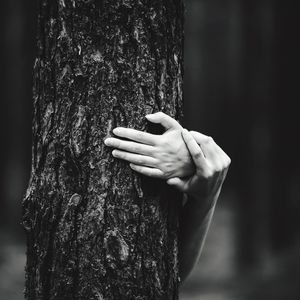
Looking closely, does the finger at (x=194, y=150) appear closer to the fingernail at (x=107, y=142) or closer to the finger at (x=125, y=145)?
the finger at (x=125, y=145)

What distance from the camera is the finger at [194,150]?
208 cm

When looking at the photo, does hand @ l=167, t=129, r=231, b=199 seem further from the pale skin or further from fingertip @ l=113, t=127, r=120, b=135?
fingertip @ l=113, t=127, r=120, b=135

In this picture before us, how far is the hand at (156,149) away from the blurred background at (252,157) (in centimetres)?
562

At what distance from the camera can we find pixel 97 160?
206 centimetres

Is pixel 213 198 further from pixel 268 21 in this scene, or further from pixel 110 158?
pixel 268 21

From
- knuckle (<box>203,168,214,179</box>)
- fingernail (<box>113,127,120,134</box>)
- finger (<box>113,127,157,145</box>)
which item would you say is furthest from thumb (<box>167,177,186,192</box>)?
fingernail (<box>113,127,120,134</box>)

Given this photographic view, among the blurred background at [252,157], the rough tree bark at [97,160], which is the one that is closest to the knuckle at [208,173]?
the rough tree bark at [97,160]

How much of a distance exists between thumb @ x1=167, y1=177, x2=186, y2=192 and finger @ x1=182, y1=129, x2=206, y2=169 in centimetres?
10

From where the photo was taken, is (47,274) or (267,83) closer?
(47,274)

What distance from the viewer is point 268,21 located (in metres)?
10.5

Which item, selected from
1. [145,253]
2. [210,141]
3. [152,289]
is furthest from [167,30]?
[152,289]

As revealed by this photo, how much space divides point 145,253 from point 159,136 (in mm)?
518

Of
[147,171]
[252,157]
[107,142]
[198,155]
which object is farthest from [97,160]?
[252,157]

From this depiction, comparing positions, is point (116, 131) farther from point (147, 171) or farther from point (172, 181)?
point (172, 181)
